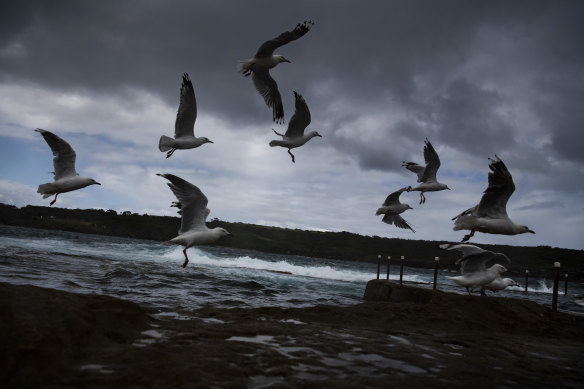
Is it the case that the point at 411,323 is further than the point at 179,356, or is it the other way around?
the point at 411,323

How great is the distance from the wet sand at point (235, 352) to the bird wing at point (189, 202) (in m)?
2.13

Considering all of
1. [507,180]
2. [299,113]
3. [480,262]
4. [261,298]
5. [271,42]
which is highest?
[271,42]

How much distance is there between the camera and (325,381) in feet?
9.93

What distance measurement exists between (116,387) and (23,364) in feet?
2.31

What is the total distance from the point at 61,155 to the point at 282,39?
4.84 m

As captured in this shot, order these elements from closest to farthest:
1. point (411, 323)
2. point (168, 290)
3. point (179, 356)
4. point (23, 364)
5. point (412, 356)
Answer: point (23, 364)
point (179, 356)
point (412, 356)
point (411, 323)
point (168, 290)

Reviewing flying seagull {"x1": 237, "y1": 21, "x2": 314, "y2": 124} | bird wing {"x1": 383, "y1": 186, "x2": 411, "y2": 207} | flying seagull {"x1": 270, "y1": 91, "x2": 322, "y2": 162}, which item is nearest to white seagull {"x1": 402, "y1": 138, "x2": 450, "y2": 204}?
bird wing {"x1": 383, "y1": 186, "x2": 411, "y2": 207}

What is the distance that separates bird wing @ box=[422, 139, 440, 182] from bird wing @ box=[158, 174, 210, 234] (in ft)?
22.1

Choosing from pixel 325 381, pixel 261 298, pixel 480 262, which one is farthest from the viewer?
pixel 261 298

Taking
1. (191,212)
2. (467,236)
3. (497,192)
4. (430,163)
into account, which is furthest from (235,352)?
(430,163)

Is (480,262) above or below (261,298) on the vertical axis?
above

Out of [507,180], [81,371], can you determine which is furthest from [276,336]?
[507,180]

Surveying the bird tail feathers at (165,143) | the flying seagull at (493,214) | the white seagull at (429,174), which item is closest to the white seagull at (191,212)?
the bird tail feathers at (165,143)

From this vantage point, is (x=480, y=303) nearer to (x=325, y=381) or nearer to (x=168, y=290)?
(x=325, y=381)
